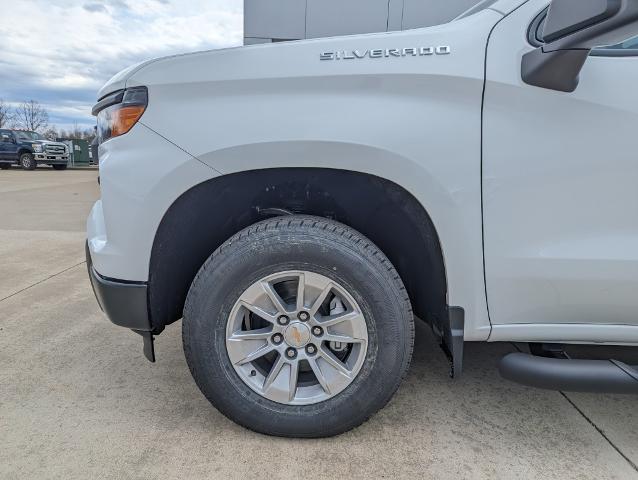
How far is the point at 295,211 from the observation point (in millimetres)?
2072

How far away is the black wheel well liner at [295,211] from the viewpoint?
1871mm

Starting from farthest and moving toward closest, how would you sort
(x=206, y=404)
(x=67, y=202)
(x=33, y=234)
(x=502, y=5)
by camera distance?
(x=67, y=202) < (x=33, y=234) < (x=206, y=404) < (x=502, y=5)

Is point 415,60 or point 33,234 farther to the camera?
point 33,234

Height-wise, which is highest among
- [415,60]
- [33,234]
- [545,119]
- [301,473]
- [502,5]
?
[502,5]

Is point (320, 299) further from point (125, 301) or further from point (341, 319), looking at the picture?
point (125, 301)

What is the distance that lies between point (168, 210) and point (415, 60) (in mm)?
1129

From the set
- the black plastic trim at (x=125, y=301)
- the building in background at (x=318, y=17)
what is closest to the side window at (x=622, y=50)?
the black plastic trim at (x=125, y=301)

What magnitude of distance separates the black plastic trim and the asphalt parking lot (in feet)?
1.64

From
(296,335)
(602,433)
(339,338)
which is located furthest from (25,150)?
(602,433)

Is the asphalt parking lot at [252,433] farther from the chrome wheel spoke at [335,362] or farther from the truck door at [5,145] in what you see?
the truck door at [5,145]

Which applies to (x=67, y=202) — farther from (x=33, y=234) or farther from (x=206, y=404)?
(x=206, y=404)

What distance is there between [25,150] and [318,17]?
19122 millimetres

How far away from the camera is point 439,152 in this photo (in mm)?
1688

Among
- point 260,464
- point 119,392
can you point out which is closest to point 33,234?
point 119,392
